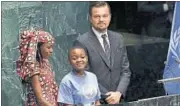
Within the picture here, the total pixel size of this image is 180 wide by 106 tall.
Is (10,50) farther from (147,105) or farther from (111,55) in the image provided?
(147,105)

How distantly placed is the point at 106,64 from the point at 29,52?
2.46 ft

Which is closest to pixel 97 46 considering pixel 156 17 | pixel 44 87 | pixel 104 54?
pixel 104 54

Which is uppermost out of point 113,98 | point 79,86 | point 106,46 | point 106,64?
point 106,46

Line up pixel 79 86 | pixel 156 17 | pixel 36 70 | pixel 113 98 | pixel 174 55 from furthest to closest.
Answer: pixel 156 17 < pixel 174 55 < pixel 113 98 < pixel 79 86 < pixel 36 70

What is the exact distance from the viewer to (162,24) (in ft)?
21.0

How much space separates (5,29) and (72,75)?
1183mm

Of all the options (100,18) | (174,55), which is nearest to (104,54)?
(100,18)

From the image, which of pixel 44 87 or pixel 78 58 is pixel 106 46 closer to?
pixel 78 58

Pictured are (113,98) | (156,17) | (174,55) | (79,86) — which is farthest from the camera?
(156,17)

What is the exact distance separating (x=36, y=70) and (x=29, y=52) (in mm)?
146

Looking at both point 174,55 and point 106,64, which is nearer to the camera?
point 106,64

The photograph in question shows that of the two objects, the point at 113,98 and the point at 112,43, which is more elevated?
the point at 112,43

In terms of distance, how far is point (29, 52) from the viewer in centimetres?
426

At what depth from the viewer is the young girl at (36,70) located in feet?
13.9
